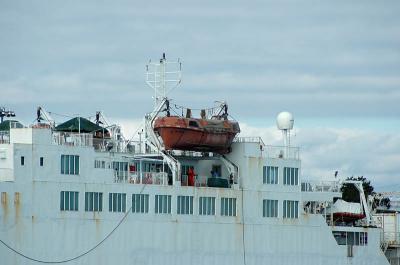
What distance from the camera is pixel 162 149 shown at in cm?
8750

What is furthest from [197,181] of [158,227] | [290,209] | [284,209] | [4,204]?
[4,204]

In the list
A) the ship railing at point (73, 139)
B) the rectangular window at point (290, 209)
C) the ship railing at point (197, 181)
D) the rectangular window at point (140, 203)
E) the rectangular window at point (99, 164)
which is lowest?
the rectangular window at point (290, 209)

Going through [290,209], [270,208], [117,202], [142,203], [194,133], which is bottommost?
[290,209]

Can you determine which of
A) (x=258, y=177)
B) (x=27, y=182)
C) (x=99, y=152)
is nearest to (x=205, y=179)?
(x=258, y=177)

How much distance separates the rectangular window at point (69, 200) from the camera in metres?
81.2

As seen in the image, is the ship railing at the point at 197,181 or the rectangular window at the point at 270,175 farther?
the rectangular window at the point at 270,175

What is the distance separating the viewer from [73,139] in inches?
3290

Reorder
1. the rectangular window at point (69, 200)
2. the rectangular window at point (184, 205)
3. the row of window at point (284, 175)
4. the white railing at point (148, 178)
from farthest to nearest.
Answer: the row of window at point (284, 175) < the rectangular window at point (184, 205) < the white railing at point (148, 178) < the rectangular window at point (69, 200)

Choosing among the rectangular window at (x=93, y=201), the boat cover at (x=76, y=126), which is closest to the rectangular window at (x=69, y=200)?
the rectangular window at (x=93, y=201)

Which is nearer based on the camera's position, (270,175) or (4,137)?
(4,137)

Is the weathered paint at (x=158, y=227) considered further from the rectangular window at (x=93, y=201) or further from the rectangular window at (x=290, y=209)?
the rectangular window at (x=290, y=209)

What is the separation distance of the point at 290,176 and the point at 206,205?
7690 mm

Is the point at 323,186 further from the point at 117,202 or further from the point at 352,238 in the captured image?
the point at 117,202

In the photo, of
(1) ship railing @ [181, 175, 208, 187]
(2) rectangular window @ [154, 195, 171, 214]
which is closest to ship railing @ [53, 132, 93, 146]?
(2) rectangular window @ [154, 195, 171, 214]
